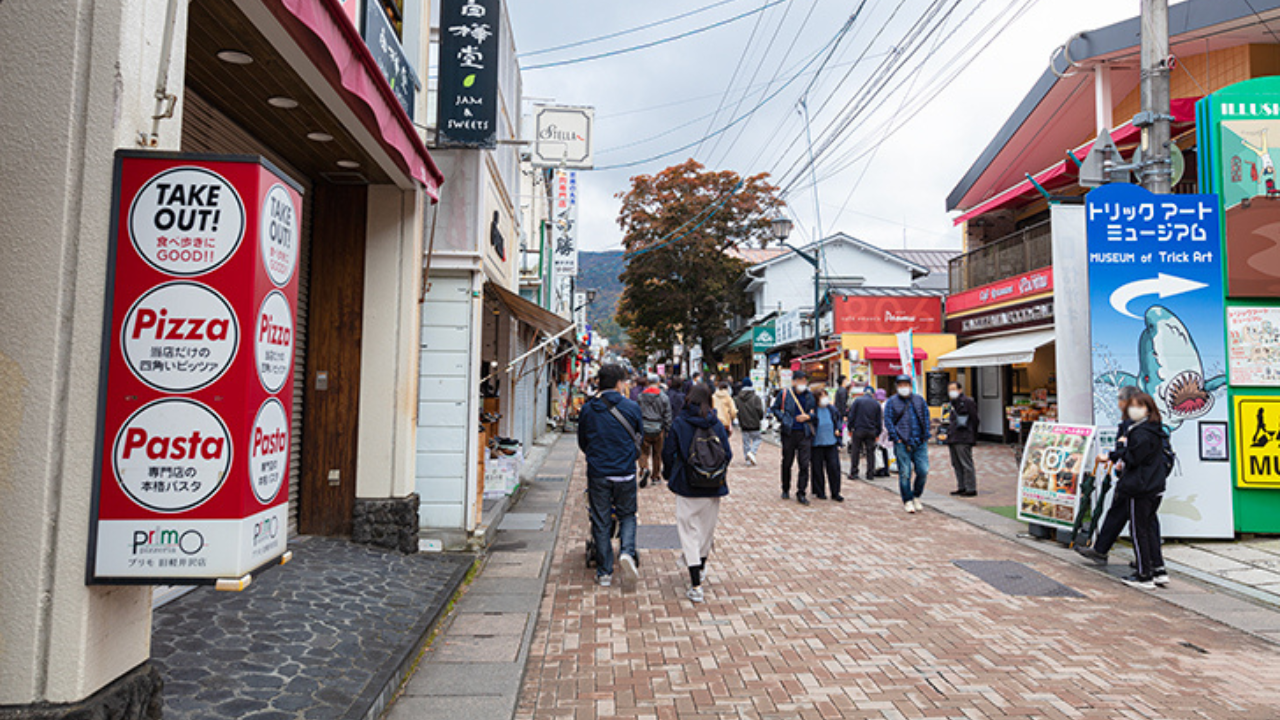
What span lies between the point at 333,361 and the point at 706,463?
3.49 m

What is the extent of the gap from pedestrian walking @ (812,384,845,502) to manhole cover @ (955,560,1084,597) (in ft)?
11.4

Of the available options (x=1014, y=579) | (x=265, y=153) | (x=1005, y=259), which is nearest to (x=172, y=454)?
(x=265, y=153)

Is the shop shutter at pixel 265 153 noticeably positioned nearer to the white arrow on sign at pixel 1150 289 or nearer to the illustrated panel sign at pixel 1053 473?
the illustrated panel sign at pixel 1053 473

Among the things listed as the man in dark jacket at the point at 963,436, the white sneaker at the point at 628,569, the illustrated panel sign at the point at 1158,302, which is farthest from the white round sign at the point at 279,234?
the man in dark jacket at the point at 963,436

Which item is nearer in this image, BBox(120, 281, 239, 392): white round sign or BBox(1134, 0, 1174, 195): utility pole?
BBox(120, 281, 239, 392): white round sign

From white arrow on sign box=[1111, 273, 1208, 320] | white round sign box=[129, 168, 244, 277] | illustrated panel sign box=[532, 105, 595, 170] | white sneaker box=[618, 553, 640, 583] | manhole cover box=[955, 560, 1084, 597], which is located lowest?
manhole cover box=[955, 560, 1084, 597]

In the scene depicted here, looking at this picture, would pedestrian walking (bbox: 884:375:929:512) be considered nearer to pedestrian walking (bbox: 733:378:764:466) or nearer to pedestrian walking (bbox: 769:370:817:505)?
pedestrian walking (bbox: 769:370:817:505)

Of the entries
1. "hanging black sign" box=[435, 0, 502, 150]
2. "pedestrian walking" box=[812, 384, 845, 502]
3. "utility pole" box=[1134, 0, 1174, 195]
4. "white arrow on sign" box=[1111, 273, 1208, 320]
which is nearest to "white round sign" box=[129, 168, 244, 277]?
"hanging black sign" box=[435, 0, 502, 150]

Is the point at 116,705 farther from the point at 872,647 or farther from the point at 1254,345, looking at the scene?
the point at 1254,345

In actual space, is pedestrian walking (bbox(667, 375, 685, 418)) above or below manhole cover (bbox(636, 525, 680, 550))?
above

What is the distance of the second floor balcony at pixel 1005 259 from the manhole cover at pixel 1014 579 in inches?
429

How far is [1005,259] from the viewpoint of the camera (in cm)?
1920

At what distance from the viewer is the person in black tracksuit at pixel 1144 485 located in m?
6.24

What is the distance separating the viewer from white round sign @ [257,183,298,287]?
2680 millimetres
